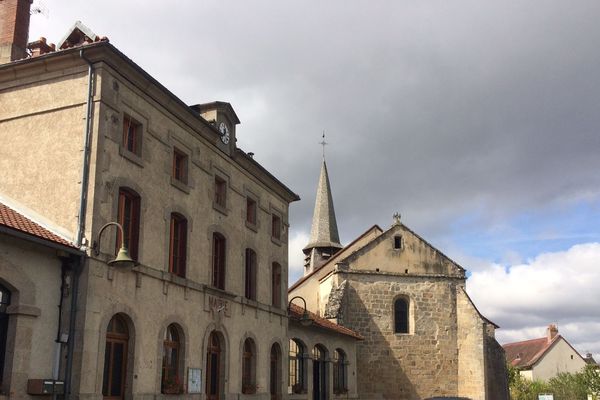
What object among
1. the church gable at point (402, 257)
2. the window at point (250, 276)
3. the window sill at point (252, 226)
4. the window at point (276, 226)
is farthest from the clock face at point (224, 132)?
the church gable at point (402, 257)

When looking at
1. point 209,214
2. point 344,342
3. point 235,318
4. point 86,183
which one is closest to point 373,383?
point 344,342

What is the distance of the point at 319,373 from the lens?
90.6ft

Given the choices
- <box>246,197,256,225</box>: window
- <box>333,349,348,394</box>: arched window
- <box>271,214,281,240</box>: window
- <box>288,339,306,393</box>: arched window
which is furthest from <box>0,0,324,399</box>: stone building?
<box>333,349,348,394</box>: arched window

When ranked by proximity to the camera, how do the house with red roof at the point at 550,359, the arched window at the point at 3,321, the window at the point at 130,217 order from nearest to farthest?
the arched window at the point at 3,321, the window at the point at 130,217, the house with red roof at the point at 550,359

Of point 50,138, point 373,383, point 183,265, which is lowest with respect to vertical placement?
point 373,383

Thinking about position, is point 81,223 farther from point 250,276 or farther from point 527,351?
point 527,351

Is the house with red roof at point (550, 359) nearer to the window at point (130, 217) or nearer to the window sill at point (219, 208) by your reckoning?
the window sill at point (219, 208)

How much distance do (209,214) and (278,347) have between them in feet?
20.7

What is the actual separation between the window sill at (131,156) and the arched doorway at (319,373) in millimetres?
14028

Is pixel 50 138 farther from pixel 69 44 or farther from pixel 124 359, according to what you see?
pixel 124 359


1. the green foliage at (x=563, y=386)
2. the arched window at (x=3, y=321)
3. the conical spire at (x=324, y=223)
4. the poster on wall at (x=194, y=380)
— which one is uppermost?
the conical spire at (x=324, y=223)

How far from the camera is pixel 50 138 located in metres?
14.5

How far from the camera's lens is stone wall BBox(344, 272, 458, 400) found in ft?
111

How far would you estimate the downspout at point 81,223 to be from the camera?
1283 cm
